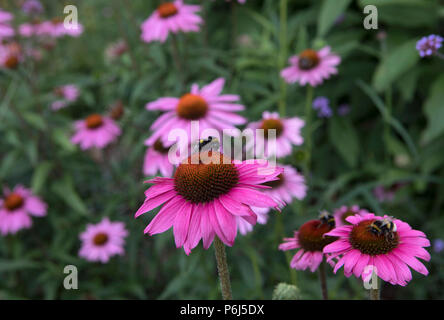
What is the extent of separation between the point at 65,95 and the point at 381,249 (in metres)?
2.13

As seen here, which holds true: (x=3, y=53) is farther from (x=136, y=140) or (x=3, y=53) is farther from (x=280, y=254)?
(x=280, y=254)

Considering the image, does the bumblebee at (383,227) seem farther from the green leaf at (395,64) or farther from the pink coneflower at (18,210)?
the pink coneflower at (18,210)

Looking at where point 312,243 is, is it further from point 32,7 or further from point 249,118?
point 32,7

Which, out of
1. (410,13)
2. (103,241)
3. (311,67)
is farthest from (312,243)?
(410,13)

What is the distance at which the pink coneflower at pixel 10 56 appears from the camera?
203 cm

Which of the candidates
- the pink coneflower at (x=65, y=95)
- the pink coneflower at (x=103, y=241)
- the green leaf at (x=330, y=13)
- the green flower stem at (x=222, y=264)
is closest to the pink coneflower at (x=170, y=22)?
the green leaf at (x=330, y=13)

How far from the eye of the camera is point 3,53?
6.97 ft

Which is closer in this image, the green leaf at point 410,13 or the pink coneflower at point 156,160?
the pink coneflower at point 156,160

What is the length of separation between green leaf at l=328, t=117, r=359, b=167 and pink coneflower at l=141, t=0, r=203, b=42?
1.07m

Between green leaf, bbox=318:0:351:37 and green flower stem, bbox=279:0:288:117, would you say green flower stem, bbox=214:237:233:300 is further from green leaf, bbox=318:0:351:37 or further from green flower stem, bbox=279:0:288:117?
green leaf, bbox=318:0:351:37

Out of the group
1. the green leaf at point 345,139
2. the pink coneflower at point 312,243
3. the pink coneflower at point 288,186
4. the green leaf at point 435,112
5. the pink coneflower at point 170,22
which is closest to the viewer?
the pink coneflower at point 312,243

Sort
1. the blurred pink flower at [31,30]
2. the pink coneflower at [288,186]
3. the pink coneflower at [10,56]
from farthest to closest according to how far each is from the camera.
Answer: the blurred pink flower at [31,30], the pink coneflower at [10,56], the pink coneflower at [288,186]

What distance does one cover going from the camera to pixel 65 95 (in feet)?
8.01

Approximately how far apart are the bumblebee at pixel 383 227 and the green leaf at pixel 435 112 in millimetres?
1329
